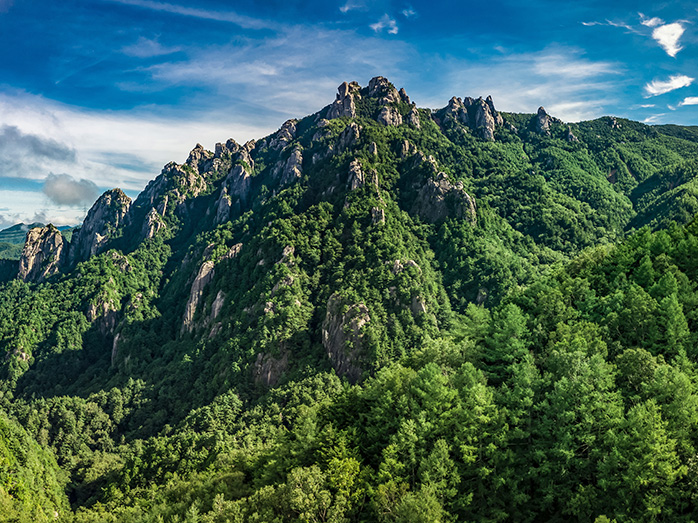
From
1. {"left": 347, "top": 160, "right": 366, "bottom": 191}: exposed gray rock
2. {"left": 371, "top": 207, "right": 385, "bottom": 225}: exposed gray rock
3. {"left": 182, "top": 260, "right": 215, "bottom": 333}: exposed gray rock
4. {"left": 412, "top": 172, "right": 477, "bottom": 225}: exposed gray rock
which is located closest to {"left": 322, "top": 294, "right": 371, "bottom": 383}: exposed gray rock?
{"left": 371, "top": 207, "right": 385, "bottom": 225}: exposed gray rock

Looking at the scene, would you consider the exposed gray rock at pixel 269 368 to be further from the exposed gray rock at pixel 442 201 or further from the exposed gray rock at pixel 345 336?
Result: the exposed gray rock at pixel 442 201

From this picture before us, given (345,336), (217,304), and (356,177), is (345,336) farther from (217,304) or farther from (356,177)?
(356,177)

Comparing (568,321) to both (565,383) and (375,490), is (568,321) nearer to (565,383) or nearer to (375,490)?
(565,383)

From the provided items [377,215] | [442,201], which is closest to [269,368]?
[377,215]

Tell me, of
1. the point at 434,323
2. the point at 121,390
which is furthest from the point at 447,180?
the point at 121,390

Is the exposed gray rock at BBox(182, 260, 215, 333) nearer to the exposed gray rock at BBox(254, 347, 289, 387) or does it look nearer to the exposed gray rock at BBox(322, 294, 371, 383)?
the exposed gray rock at BBox(254, 347, 289, 387)

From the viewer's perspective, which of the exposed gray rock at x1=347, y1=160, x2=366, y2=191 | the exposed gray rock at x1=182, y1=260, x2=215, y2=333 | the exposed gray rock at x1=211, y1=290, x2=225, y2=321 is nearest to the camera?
the exposed gray rock at x1=211, y1=290, x2=225, y2=321
